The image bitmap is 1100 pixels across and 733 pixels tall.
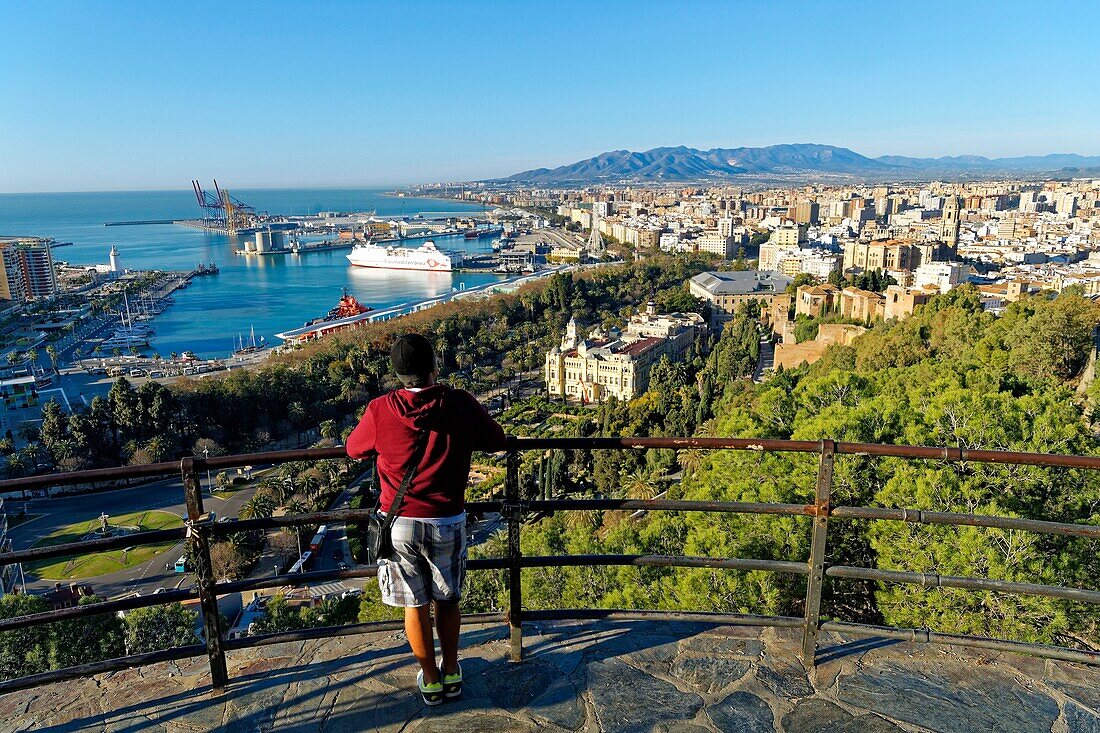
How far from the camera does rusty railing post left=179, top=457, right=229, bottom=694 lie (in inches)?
70.5

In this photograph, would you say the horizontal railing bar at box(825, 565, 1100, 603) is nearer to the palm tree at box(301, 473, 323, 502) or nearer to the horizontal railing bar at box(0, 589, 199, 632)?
the horizontal railing bar at box(0, 589, 199, 632)

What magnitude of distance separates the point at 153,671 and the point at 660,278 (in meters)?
50.6

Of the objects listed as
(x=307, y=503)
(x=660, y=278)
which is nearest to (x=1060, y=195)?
(x=660, y=278)

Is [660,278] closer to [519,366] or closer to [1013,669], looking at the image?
[519,366]

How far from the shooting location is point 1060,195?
297ft

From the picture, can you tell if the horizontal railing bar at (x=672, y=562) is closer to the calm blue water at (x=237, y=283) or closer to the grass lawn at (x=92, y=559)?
the grass lawn at (x=92, y=559)

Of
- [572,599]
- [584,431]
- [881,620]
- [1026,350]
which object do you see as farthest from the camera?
[584,431]

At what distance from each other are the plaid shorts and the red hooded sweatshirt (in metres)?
0.04

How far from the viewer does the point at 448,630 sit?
6.08ft

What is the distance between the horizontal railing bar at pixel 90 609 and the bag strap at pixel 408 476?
621mm

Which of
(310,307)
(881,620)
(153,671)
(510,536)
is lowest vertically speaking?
(310,307)

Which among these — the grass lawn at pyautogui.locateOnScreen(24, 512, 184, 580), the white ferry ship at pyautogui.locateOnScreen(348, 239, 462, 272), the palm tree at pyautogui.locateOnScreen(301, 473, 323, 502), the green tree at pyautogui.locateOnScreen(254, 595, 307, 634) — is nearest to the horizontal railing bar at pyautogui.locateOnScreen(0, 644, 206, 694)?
the green tree at pyautogui.locateOnScreen(254, 595, 307, 634)

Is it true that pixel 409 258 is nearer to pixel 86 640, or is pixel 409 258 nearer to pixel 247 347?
pixel 247 347

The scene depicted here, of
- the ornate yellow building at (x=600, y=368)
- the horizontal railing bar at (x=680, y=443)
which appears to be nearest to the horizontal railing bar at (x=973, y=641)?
the horizontal railing bar at (x=680, y=443)
